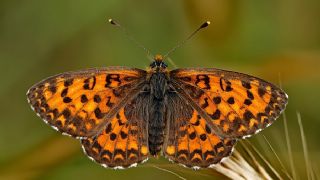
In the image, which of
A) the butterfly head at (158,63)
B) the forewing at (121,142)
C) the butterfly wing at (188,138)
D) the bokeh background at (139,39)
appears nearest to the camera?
the butterfly wing at (188,138)

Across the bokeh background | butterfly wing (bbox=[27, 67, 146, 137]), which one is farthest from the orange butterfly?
the bokeh background

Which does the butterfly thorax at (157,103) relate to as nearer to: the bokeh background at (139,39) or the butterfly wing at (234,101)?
the butterfly wing at (234,101)

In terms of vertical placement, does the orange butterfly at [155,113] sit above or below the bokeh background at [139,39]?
below

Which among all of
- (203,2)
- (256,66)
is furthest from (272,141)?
(203,2)

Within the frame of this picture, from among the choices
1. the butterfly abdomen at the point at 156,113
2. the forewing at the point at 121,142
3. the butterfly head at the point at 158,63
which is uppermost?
the butterfly head at the point at 158,63

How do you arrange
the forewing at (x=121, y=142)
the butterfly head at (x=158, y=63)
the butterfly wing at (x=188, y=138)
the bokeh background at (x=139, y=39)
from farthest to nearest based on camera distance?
the bokeh background at (x=139, y=39) < the butterfly head at (x=158, y=63) < the forewing at (x=121, y=142) < the butterfly wing at (x=188, y=138)

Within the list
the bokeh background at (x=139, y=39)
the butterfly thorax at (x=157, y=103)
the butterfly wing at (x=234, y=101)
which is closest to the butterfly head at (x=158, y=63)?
the butterfly thorax at (x=157, y=103)

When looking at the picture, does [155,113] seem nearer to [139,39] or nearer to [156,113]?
[156,113]
